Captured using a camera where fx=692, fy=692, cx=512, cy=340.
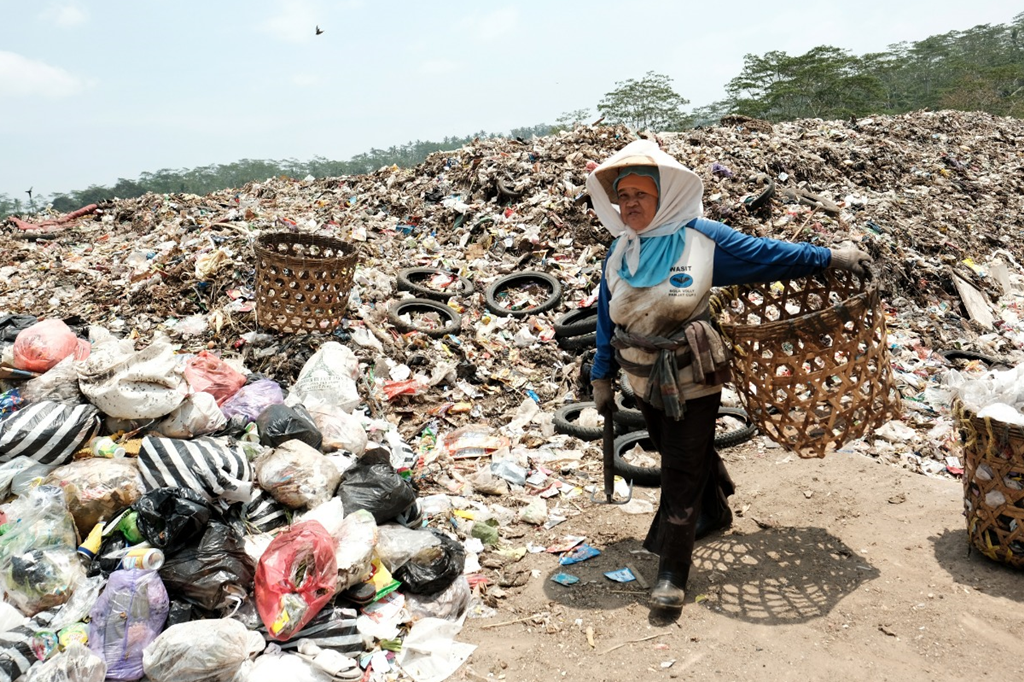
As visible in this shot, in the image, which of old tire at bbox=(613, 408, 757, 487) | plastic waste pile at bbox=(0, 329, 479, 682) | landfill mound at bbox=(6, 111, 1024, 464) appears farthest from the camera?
landfill mound at bbox=(6, 111, 1024, 464)

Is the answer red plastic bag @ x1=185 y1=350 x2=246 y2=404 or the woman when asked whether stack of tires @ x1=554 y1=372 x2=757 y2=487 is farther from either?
red plastic bag @ x1=185 y1=350 x2=246 y2=404

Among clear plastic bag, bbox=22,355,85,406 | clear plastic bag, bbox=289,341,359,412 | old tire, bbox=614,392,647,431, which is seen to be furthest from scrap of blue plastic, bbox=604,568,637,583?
clear plastic bag, bbox=22,355,85,406

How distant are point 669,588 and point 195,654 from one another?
5.77 feet

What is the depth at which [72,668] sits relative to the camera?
221cm

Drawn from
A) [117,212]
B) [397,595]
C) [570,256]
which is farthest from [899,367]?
[117,212]

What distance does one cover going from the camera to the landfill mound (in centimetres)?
574

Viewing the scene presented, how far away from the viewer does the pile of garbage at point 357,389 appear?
2607mm

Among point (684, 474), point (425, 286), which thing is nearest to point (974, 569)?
point (684, 474)

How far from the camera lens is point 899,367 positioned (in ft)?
19.6

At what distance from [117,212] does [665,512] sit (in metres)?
12.1

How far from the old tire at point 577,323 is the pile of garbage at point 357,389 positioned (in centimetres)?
4

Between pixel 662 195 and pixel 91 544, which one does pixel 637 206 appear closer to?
pixel 662 195

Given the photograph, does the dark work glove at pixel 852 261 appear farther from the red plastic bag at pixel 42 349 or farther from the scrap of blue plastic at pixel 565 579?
the red plastic bag at pixel 42 349

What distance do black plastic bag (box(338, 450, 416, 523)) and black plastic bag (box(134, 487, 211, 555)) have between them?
69cm
